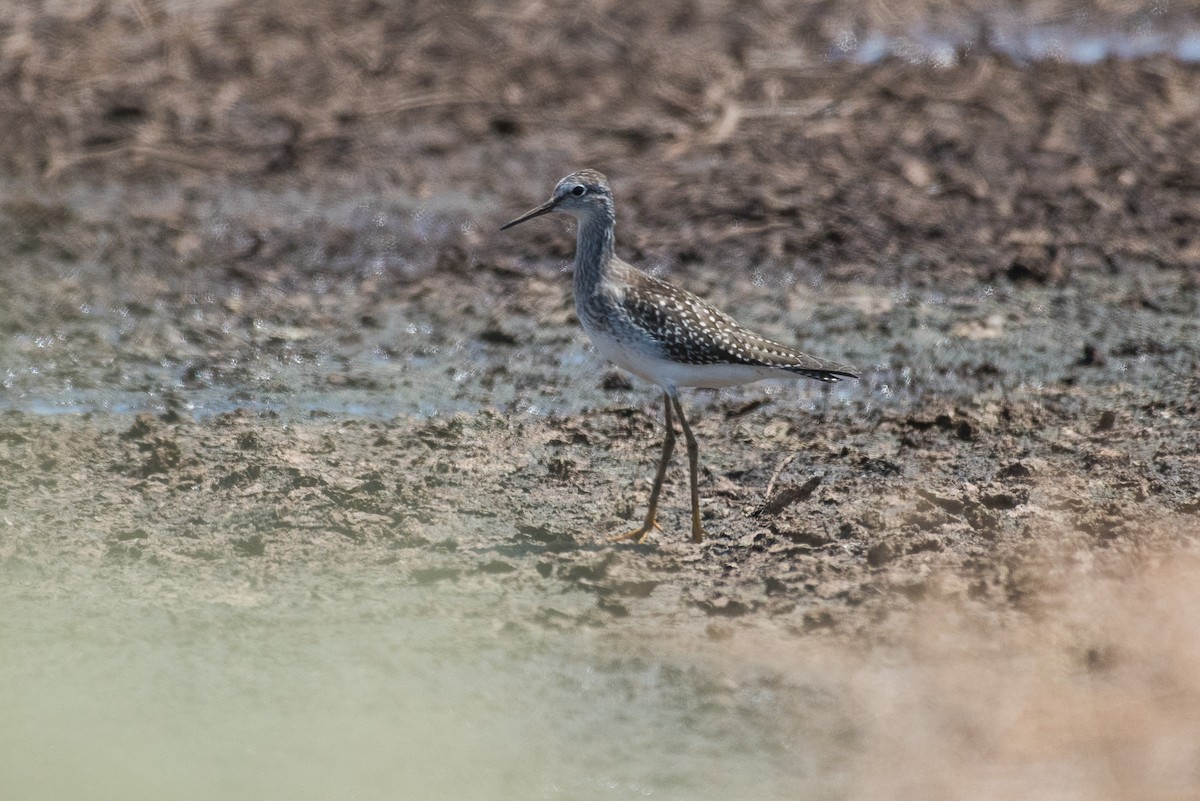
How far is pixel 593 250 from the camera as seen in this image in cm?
784

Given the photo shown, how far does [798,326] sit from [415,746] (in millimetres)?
4834

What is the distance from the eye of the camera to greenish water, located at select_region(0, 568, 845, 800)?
5262mm

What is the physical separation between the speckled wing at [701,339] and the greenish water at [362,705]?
4.91 ft

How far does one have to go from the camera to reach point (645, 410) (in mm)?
8734

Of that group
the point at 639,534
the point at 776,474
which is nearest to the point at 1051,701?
the point at 639,534

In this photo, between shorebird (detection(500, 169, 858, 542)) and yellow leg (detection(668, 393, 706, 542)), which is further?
shorebird (detection(500, 169, 858, 542))

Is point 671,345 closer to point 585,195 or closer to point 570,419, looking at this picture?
point 585,195

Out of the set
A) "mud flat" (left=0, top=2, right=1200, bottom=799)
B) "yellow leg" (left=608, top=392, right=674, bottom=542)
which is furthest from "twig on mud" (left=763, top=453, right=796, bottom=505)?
"yellow leg" (left=608, top=392, right=674, bottom=542)

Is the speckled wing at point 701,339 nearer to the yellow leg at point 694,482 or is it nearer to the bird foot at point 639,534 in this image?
the yellow leg at point 694,482

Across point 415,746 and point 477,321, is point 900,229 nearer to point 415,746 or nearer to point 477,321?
point 477,321

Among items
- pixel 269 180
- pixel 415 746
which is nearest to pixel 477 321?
pixel 269 180

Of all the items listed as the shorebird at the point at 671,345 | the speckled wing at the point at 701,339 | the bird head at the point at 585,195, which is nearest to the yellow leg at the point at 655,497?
the shorebird at the point at 671,345

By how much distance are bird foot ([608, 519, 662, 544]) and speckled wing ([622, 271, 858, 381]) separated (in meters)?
0.83

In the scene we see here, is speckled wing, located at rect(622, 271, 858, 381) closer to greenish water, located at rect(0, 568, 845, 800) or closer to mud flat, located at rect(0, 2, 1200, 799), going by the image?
mud flat, located at rect(0, 2, 1200, 799)
